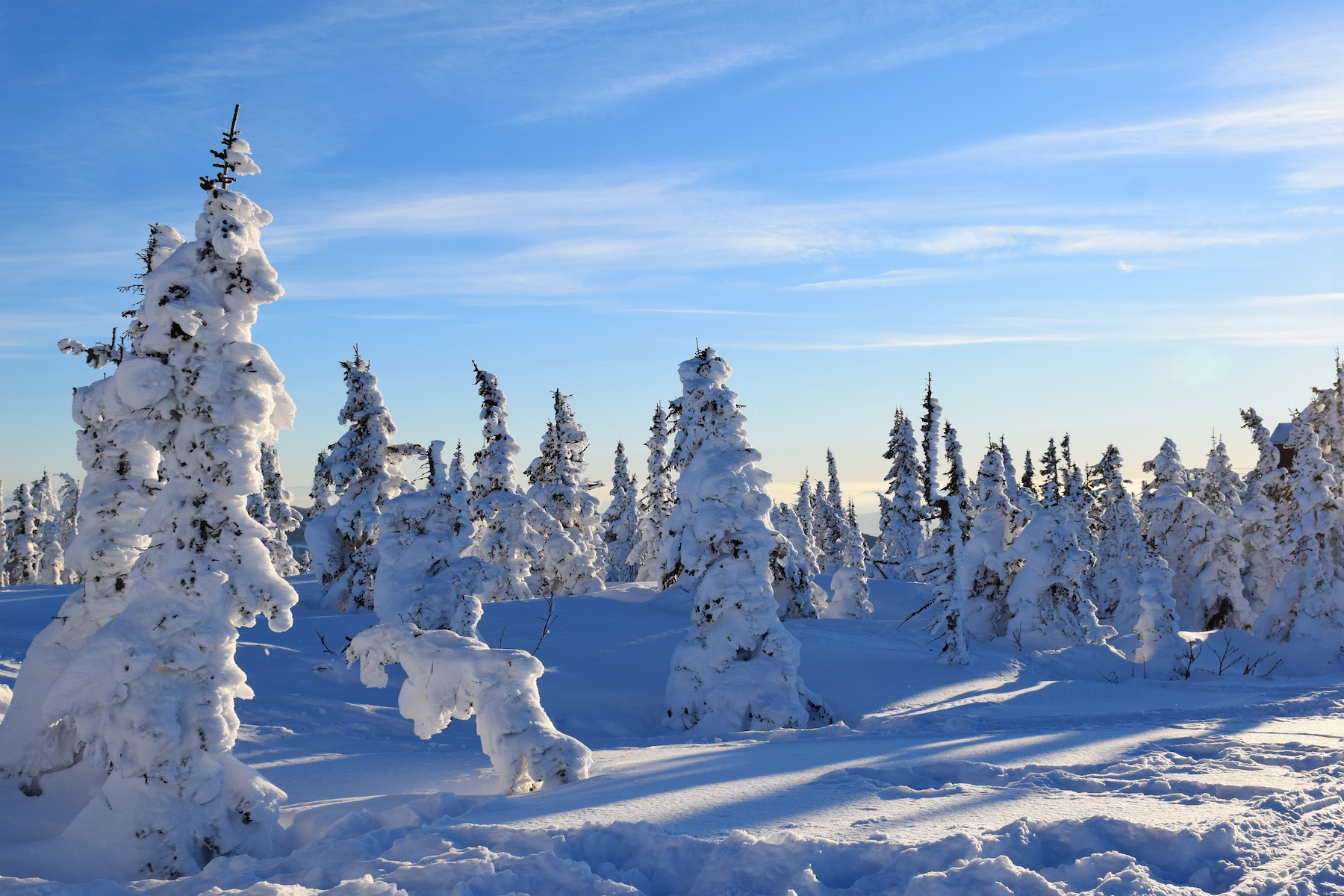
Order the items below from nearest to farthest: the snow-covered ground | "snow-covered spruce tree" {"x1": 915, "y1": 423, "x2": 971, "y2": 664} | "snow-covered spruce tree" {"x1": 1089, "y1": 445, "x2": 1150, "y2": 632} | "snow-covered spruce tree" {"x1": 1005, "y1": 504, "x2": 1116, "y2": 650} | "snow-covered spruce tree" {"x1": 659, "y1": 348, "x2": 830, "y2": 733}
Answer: the snow-covered ground, "snow-covered spruce tree" {"x1": 659, "y1": 348, "x2": 830, "y2": 733}, "snow-covered spruce tree" {"x1": 915, "y1": 423, "x2": 971, "y2": 664}, "snow-covered spruce tree" {"x1": 1005, "y1": 504, "x2": 1116, "y2": 650}, "snow-covered spruce tree" {"x1": 1089, "y1": 445, "x2": 1150, "y2": 632}

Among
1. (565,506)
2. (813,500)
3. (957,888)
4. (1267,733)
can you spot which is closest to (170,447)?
(957,888)

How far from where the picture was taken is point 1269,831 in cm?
840

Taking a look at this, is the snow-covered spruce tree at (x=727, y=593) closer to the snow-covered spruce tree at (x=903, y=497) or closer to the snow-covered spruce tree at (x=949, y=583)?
the snow-covered spruce tree at (x=949, y=583)

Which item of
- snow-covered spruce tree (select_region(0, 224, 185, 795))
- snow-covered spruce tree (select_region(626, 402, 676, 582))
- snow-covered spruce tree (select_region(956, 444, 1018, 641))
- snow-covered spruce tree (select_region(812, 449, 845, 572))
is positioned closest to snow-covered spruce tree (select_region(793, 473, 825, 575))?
snow-covered spruce tree (select_region(812, 449, 845, 572))

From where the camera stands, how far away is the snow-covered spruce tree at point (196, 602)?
9.56m

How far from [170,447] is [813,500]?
7877 cm

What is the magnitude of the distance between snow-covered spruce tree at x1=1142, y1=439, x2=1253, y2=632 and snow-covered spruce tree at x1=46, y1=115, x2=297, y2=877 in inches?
1569

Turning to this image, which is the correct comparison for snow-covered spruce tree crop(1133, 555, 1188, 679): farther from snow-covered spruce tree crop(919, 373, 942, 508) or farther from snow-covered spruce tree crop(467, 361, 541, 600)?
snow-covered spruce tree crop(467, 361, 541, 600)

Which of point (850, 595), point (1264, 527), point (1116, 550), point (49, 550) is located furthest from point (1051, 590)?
point (49, 550)

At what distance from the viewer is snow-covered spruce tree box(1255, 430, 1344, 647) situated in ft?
95.9

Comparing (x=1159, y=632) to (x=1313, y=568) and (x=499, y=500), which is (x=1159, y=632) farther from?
(x=499, y=500)

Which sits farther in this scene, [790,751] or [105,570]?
[790,751]

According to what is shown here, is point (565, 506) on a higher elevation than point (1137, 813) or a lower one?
higher

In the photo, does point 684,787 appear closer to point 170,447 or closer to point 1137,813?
point 1137,813
